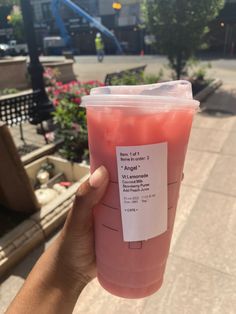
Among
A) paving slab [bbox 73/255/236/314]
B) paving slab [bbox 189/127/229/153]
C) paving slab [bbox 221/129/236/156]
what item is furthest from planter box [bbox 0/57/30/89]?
paving slab [bbox 73/255/236/314]

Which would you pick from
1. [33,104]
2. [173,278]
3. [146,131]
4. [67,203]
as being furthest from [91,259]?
[33,104]

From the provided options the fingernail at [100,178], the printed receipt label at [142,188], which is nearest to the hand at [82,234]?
the fingernail at [100,178]

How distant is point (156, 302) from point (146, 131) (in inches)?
80.8

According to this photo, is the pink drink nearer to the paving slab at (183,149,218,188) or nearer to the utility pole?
the paving slab at (183,149,218,188)

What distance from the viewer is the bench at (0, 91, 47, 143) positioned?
514 cm

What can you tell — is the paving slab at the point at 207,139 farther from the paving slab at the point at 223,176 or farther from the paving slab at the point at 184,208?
the paving slab at the point at 184,208

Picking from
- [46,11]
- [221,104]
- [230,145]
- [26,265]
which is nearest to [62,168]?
[26,265]

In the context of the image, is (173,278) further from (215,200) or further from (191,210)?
(215,200)

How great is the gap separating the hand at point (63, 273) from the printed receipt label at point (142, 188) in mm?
246

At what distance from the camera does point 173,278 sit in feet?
9.20

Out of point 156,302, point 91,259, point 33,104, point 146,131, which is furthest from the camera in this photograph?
point 33,104

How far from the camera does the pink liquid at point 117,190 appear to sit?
1.04m

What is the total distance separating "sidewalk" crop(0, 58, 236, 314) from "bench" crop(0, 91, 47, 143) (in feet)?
9.24

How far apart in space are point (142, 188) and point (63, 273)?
0.76 metres
